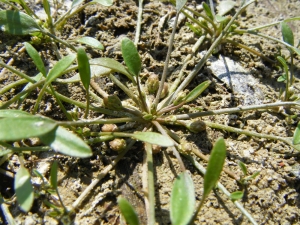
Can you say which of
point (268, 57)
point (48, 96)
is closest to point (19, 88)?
point (48, 96)

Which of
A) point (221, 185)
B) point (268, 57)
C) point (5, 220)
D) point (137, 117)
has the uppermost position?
point (268, 57)

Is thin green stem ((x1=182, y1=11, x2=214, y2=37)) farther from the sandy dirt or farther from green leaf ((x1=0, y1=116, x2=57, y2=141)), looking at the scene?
green leaf ((x1=0, y1=116, x2=57, y2=141))

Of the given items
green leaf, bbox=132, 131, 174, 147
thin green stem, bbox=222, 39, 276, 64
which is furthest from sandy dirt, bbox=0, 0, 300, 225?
green leaf, bbox=132, 131, 174, 147

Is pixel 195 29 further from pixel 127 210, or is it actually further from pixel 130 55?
pixel 127 210

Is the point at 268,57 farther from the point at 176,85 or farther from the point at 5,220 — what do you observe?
the point at 5,220

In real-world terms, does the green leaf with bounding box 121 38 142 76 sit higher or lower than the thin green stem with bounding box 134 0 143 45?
lower

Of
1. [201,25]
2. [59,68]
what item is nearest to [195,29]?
[201,25]
